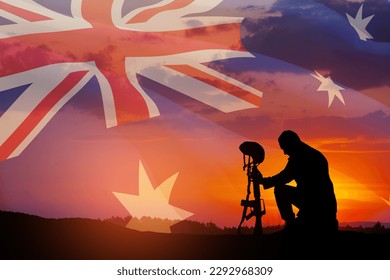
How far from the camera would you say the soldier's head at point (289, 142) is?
1049 centimetres

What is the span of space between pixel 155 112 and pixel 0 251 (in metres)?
3.90

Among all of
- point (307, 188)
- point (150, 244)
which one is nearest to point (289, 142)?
point (307, 188)

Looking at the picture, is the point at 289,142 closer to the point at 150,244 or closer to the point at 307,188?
the point at 307,188

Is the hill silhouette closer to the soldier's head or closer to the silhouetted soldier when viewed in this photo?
the silhouetted soldier

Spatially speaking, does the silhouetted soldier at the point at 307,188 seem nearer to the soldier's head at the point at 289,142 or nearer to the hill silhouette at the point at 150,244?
the soldier's head at the point at 289,142

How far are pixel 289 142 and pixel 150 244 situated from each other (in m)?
3.38

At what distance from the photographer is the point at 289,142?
10.5 meters

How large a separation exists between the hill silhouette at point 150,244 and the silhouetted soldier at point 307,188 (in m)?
0.25

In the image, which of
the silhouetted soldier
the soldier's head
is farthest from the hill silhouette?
the soldier's head

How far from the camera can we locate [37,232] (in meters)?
13.1

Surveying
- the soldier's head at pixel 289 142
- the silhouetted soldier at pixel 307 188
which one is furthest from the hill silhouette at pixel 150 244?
the soldier's head at pixel 289 142

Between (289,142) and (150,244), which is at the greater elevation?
(289,142)
